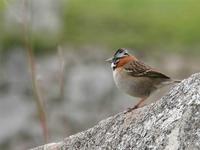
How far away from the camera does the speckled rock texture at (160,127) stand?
3582 millimetres

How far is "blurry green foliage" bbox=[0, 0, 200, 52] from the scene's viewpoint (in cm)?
1587

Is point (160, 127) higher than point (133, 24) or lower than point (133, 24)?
higher

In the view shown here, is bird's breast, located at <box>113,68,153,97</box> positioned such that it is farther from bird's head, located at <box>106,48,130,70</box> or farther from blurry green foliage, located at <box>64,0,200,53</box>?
blurry green foliage, located at <box>64,0,200,53</box>

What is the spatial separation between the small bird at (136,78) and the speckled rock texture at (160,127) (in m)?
1.57

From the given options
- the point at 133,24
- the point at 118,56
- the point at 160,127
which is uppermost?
the point at 118,56

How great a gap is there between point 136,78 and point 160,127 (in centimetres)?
237

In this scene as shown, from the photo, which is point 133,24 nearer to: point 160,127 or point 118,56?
point 118,56

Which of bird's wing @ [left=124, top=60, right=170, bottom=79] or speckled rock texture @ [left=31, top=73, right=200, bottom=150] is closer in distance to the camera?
speckled rock texture @ [left=31, top=73, right=200, bottom=150]

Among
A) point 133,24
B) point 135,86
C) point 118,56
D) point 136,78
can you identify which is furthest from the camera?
point 133,24

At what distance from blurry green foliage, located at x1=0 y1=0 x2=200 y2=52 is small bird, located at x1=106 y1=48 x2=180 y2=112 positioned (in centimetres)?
910

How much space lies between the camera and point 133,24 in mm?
16547

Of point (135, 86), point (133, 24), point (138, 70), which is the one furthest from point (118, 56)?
point (133, 24)

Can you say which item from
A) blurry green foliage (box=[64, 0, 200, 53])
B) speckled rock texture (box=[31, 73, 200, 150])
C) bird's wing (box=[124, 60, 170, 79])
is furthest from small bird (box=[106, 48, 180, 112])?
blurry green foliage (box=[64, 0, 200, 53])

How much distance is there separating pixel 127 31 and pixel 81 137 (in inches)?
477
